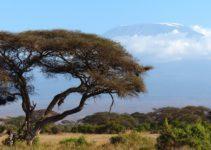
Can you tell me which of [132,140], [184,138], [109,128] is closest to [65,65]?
[132,140]

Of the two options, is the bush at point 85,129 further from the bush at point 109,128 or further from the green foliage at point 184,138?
the green foliage at point 184,138

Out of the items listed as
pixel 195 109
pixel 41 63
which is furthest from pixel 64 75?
pixel 195 109

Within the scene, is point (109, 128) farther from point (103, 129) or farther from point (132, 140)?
point (132, 140)

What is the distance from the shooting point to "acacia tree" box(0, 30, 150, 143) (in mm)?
28719

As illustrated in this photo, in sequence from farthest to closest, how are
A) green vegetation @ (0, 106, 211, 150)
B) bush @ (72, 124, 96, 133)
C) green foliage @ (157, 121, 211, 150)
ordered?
bush @ (72, 124, 96, 133) < green vegetation @ (0, 106, 211, 150) < green foliage @ (157, 121, 211, 150)

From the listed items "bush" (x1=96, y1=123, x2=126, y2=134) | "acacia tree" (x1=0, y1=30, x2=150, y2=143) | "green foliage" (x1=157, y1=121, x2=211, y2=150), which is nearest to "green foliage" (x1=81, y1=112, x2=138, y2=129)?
"bush" (x1=96, y1=123, x2=126, y2=134)

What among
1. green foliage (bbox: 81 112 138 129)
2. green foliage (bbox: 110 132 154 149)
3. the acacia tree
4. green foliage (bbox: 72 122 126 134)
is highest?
the acacia tree

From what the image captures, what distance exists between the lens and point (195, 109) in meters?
63.9

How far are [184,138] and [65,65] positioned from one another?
27.8 feet

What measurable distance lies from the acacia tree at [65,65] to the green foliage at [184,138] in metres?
5.73

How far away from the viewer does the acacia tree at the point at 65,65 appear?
94.2 feet

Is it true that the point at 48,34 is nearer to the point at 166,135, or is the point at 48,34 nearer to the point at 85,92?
the point at 85,92

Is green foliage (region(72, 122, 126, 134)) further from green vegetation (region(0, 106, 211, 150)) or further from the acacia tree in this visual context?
the acacia tree

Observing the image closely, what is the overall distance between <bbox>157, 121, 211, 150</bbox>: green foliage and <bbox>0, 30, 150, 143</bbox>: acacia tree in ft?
18.8
